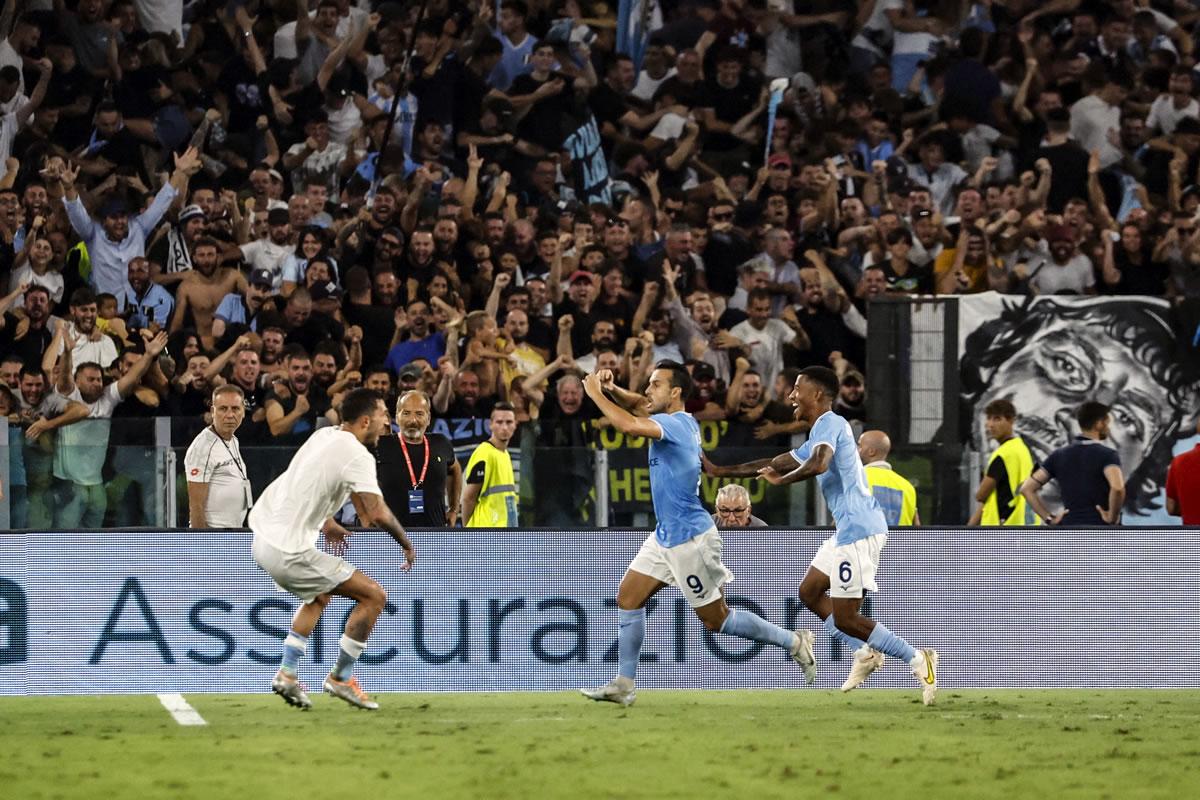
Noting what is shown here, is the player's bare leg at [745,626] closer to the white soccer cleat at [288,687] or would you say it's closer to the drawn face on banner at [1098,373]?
the white soccer cleat at [288,687]

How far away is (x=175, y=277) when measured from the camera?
53.8 feet

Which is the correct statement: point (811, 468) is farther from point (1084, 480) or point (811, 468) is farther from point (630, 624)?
point (1084, 480)

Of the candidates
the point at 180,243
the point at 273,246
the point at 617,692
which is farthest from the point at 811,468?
the point at 180,243

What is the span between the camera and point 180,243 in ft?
55.4

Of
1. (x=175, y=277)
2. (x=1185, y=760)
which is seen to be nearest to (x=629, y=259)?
(x=175, y=277)

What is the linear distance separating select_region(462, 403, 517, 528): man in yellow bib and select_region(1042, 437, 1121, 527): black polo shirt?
380 centimetres

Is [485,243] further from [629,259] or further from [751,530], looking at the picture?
[751,530]

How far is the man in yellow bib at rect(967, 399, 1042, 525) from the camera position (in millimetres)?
14188

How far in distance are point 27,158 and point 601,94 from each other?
546 centimetres

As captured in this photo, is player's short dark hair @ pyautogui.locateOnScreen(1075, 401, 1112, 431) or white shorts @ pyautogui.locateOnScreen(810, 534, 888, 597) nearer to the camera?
white shorts @ pyautogui.locateOnScreen(810, 534, 888, 597)

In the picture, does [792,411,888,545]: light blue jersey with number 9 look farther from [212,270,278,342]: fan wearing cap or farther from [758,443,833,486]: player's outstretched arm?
[212,270,278,342]: fan wearing cap

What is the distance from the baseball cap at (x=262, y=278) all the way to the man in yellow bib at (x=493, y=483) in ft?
10.9

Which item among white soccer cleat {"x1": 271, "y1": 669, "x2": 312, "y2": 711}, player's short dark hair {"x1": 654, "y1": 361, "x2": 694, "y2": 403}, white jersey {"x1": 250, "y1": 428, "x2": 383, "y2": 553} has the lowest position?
white soccer cleat {"x1": 271, "y1": 669, "x2": 312, "y2": 711}

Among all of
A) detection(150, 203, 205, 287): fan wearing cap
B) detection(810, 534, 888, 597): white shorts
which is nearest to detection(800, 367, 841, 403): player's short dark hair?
detection(810, 534, 888, 597): white shorts
